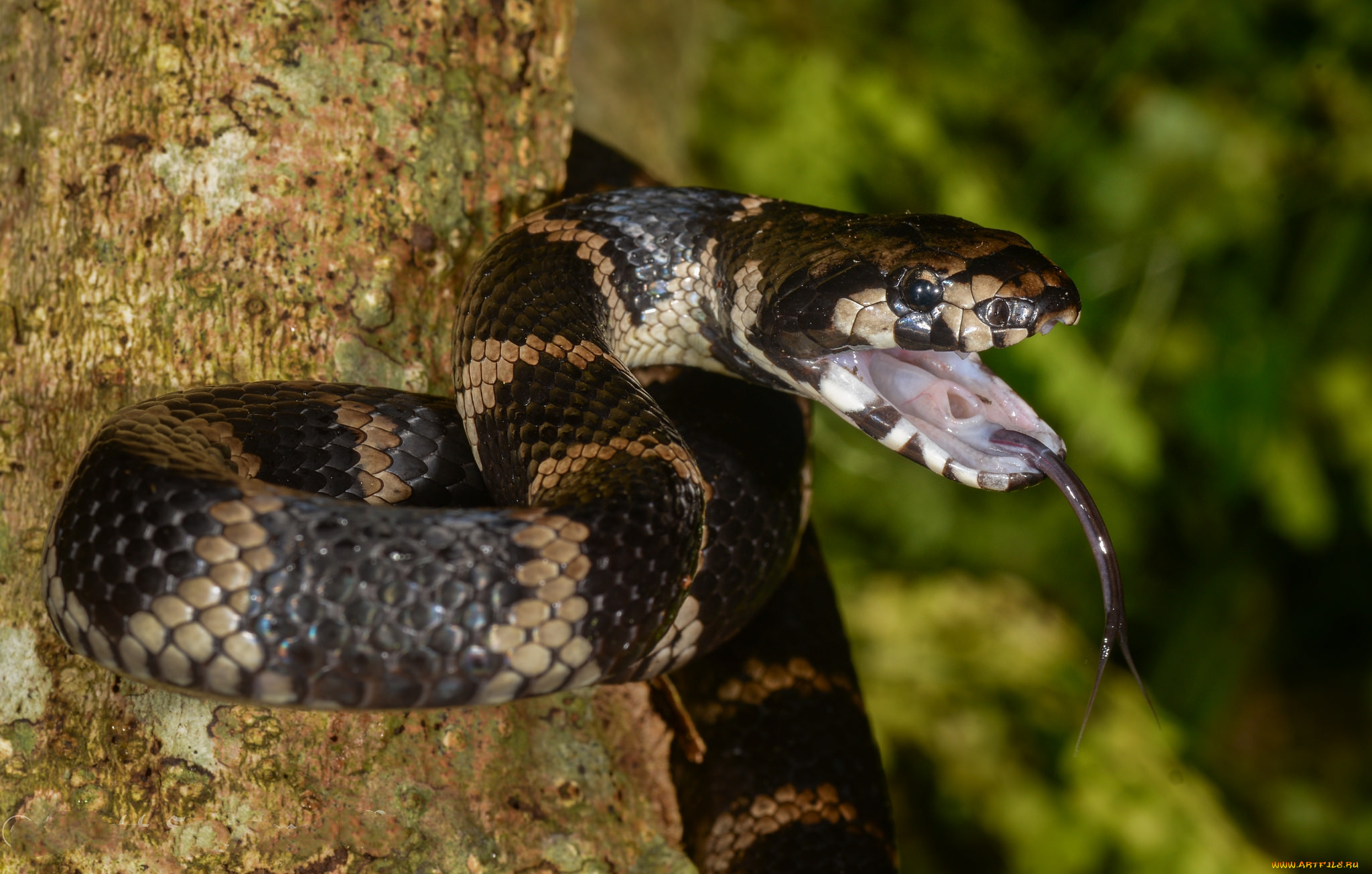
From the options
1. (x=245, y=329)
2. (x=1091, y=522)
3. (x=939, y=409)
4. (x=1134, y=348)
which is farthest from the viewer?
(x=1134, y=348)

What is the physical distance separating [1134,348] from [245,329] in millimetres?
4409

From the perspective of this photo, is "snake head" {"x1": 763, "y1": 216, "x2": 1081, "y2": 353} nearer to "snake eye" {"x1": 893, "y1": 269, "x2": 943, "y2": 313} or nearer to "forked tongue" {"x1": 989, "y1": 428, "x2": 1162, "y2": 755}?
"snake eye" {"x1": 893, "y1": 269, "x2": 943, "y2": 313}

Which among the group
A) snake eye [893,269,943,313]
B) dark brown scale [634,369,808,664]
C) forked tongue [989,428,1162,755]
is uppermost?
snake eye [893,269,943,313]

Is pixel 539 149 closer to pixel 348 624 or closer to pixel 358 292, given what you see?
pixel 358 292

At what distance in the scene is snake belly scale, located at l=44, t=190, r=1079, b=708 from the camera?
5.50 ft

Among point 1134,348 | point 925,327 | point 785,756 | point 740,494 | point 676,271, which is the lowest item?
point 785,756

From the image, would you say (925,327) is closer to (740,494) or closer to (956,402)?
(956,402)

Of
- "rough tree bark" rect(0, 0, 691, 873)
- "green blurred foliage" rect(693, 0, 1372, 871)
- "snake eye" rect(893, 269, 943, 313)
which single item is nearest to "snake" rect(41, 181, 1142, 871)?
"snake eye" rect(893, 269, 943, 313)

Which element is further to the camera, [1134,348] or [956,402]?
[1134,348]

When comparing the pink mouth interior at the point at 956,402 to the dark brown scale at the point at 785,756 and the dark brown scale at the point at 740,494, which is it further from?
the dark brown scale at the point at 785,756

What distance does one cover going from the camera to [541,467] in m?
2.07

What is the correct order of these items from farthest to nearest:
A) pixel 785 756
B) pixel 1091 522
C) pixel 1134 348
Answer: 1. pixel 1134 348
2. pixel 785 756
3. pixel 1091 522

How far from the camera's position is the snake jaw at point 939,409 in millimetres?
2420

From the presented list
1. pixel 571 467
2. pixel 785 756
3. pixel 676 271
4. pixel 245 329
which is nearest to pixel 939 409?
pixel 676 271
